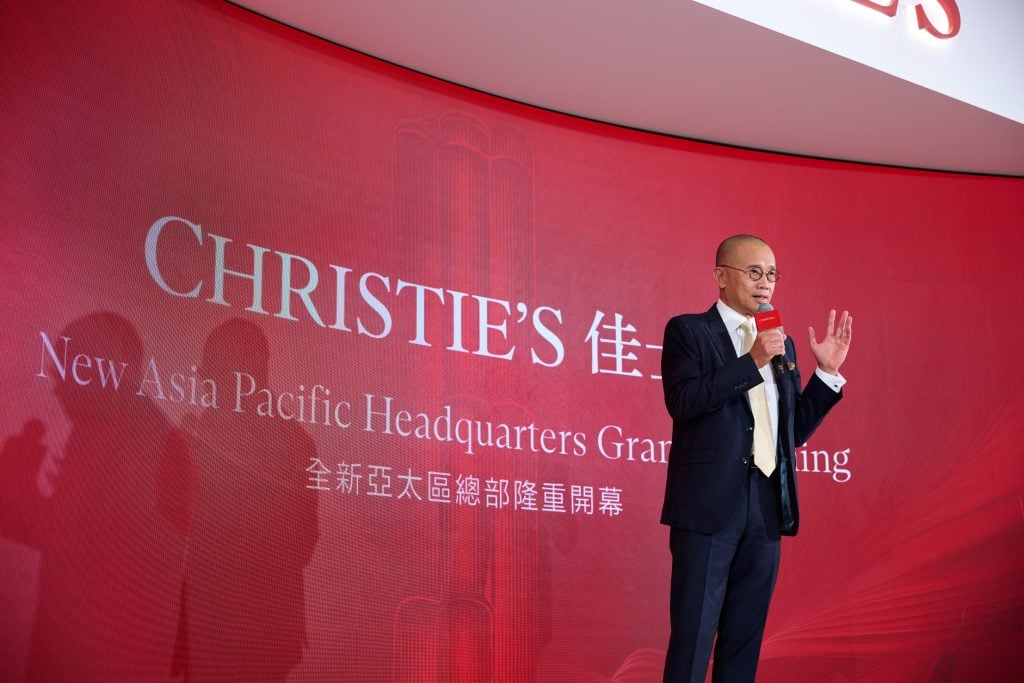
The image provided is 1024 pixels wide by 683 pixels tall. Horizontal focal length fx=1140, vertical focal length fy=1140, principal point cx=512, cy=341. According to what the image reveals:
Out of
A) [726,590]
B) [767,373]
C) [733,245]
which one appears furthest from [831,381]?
[726,590]

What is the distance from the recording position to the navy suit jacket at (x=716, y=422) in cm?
269

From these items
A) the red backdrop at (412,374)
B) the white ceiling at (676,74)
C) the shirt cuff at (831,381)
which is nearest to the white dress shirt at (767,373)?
the shirt cuff at (831,381)

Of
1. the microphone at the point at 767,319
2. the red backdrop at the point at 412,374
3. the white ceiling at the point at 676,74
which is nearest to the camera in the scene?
the microphone at the point at 767,319

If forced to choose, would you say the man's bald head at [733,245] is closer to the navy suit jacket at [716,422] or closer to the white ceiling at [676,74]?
the navy suit jacket at [716,422]

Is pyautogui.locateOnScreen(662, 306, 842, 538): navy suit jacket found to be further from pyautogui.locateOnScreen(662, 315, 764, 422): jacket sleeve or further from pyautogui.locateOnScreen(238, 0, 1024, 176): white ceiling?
pyautogui.locateOnScreen(238, 0, 1024, 176): white ceiling

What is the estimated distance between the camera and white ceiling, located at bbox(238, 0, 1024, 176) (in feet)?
13.6

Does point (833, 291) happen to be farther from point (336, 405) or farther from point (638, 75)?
point (336, 405)

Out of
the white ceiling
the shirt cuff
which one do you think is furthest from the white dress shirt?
the white ceiling

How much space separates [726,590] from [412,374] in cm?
164

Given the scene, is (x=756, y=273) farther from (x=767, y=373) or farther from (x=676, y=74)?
(x=676, y=74)

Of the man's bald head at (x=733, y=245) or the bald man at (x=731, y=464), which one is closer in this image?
the bald man at (x=731, y=464)

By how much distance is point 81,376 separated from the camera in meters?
3.26

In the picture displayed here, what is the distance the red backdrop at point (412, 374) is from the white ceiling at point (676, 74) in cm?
10

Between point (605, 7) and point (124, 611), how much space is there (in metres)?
2.60
